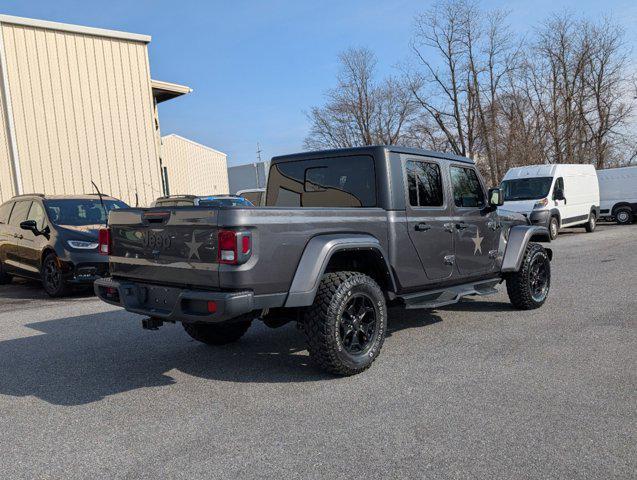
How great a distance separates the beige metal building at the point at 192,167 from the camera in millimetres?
29439

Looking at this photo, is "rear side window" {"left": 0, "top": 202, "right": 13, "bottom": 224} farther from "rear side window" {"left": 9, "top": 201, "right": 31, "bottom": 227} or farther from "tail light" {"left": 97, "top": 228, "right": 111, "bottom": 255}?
"tail light" {"left": 97, "top": 228, "right": 111, "bottom": 255}

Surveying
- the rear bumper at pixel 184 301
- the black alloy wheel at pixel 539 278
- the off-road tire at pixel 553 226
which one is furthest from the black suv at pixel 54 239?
the off-road tire at pixel 553 226

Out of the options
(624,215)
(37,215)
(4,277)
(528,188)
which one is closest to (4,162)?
(4,277)

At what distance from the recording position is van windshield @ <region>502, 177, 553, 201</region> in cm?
1727

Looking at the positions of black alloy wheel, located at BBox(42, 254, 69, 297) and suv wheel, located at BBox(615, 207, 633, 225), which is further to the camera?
suv wheel, located at BBox(615, 207, 633, 225)

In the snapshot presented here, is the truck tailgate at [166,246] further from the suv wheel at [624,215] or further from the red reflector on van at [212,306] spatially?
the suv wheel at [624,215]

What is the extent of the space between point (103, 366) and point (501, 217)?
453cm

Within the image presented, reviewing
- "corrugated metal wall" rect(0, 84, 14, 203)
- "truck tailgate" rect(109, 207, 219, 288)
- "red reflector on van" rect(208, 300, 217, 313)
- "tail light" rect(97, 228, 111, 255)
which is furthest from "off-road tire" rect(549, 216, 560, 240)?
"corrugated metal wall" rect(0, 84, 14, 203)

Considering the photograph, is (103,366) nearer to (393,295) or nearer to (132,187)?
(393,295)

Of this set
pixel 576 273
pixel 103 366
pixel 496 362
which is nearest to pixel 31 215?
pixel 103 366

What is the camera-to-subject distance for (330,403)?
3.89m

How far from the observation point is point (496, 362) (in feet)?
15.3

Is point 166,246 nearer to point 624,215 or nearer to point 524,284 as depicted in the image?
point 524,284

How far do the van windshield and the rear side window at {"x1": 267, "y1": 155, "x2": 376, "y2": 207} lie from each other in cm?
1326
